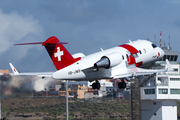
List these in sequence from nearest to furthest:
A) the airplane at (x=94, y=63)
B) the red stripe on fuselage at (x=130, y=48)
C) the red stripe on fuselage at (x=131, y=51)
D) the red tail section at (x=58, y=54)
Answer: the airplane at (x=94, y=63)
the red tail section at (x=58, y=54)
the red stripe on fuselage at (x=131, y=51)
the red stripe on fuselage at (x=130, y=48)

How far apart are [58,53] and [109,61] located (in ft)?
16.2

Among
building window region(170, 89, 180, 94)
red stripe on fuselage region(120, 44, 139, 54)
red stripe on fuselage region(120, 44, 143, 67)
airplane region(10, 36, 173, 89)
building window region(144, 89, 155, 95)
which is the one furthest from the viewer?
building window region(144, 89, 155, 95)

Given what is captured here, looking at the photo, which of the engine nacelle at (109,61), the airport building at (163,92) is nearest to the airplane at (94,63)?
the engine nacelle at (109,61)

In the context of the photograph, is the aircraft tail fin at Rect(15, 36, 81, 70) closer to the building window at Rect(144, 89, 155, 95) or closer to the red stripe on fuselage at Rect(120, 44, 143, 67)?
the red stripe on fuselage at Rect(120, 44, 143, 67)

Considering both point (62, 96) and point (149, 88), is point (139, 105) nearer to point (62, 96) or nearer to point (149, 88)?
point (149, 88)

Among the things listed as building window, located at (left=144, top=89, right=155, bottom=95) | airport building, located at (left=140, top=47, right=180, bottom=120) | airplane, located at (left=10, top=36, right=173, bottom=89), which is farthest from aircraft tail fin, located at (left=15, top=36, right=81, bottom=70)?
building window, located at (left=144, top=89, right=155, bottom=95)

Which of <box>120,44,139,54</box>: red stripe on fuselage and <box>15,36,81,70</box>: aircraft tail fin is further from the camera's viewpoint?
<box>120,44,139,54</box>: red stripe on fuselage

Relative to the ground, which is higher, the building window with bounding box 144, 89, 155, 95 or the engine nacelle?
the engine nacelle

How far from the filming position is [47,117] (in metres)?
71.6

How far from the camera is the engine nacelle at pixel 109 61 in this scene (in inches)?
1527

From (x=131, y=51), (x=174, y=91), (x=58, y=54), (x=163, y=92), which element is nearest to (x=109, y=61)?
(x=58, y=54)

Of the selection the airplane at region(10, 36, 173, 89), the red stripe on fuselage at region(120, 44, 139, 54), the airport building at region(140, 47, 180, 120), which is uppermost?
the red stripe on fuselage at region(120, 44, 139, 54)

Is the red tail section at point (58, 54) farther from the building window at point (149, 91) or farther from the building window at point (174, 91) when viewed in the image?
the building window at point (174, 91)

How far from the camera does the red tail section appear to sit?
4006cm
